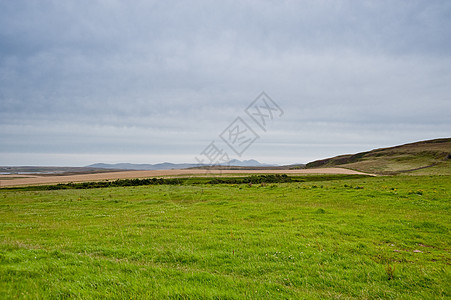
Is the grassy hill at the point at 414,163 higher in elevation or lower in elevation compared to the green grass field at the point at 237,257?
higher

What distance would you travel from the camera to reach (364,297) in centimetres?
666

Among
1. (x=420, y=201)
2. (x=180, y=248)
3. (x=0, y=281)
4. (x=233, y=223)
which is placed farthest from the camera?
(x=420, y=201)

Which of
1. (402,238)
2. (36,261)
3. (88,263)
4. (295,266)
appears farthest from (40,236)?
(402,238)

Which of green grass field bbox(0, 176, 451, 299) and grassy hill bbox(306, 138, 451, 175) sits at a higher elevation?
grassy hill bbox(306, 138, 451, 175)

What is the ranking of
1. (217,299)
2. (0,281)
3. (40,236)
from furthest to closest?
(40,236) → (0,281) → (217,299)

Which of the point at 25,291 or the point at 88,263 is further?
the point at 88,263

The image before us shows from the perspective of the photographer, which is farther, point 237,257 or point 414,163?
point 414,163

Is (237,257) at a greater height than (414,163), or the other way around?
(414,163)

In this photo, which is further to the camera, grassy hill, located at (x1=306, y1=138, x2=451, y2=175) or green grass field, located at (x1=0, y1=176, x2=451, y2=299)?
grassy hill, located at (x1=306, y1=138, x2=451, y2=175)

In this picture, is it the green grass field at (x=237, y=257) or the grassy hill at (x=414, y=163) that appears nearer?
the green grass field at (x=237, y=257)

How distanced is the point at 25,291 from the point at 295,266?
307 inches

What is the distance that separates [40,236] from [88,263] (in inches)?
311

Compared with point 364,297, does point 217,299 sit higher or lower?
higher

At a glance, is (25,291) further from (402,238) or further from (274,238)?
(402,238)
